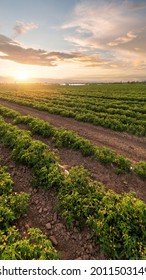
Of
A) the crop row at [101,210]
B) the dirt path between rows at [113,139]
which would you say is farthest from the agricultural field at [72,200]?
the dirt path between rows at [113,139]

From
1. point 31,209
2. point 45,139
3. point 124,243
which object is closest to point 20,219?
point 31,209

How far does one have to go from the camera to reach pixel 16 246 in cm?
469

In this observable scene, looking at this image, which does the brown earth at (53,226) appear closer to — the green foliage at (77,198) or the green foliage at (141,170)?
the green foliage at (77,198)

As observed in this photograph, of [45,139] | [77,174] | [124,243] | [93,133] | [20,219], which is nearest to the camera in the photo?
[124,243]

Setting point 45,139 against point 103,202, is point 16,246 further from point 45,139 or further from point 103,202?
point 45,139

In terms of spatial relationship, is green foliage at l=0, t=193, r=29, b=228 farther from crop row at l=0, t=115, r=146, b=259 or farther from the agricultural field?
crop row at l=0, t=115, r=146, b=259

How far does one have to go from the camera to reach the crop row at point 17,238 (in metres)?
4.46

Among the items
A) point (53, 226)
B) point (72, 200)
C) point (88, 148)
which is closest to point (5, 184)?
point (53, 226)

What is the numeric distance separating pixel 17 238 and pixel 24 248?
0.59 meters

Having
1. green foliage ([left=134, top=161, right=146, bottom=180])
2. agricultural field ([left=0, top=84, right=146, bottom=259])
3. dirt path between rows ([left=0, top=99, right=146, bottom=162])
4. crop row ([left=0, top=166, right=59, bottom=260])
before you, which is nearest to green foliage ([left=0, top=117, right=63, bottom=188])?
agricultural field ([left=0, top=84, right=146, bottom=259])

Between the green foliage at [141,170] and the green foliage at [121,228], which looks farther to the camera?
the green foliage at [141,170]

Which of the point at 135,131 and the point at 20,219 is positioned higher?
the point at 135,131

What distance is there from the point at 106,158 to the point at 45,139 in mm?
4684

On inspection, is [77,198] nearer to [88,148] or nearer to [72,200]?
[72,200]
